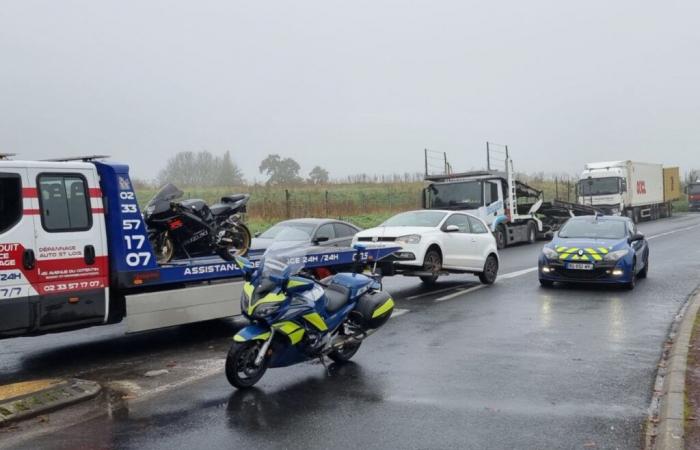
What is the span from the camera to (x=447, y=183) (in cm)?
2453

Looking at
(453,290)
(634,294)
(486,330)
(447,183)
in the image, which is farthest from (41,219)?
(447,183)

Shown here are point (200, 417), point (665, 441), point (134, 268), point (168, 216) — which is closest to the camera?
point (665, 441)

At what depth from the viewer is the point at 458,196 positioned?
79.2 ft

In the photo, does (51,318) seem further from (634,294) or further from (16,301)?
(634,294)

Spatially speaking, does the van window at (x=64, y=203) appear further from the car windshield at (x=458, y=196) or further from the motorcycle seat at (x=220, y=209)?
the car windshield at (x=458, y=196)

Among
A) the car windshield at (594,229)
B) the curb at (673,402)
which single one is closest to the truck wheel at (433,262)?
the car windshield at (594,229)

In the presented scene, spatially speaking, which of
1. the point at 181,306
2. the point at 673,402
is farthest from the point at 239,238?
the point at 673,402

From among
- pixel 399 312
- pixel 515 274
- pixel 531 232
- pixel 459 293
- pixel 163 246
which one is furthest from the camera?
pixel 531 232

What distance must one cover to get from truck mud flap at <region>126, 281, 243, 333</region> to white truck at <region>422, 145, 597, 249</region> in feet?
50.2

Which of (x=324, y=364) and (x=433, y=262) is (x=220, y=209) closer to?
(x=324, y=364)

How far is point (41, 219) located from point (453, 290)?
881 centimetres

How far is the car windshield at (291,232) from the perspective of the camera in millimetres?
14094

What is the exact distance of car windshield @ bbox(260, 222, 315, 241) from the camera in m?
14.1

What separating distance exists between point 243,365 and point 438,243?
26.3 ft
